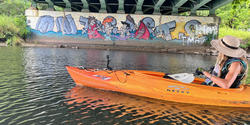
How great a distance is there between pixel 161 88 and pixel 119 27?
18743 millimetres

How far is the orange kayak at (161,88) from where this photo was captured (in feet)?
16.0

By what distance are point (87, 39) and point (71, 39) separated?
2.10m

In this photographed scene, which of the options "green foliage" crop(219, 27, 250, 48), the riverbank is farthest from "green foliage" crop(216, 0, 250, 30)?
the riverbank

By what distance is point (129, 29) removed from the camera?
23.2 m

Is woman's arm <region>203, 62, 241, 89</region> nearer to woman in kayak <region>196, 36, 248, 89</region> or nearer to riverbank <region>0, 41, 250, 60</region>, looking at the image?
woman in kayak <region>196, 36, 248, 89</region>

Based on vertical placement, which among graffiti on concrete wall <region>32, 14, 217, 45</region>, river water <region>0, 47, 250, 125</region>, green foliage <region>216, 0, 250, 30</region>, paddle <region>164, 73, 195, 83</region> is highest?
green foliage <region>216, 0, 250, 30</region>

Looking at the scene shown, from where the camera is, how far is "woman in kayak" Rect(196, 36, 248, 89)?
171 inches

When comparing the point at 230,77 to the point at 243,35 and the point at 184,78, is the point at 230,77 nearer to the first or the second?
the point at 184,78

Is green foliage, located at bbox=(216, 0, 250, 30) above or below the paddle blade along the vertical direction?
above

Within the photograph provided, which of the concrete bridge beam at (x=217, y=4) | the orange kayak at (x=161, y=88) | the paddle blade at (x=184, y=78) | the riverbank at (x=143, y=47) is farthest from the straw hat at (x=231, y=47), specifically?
the riverbank at (x=143, y=47)

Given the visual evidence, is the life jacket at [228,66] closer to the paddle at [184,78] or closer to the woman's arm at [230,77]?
the woman's arm at [230,77]

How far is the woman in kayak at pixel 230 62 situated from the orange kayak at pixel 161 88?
398mm

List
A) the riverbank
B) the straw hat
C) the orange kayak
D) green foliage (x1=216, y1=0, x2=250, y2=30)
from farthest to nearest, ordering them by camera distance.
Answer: green foliage (x1=216, y1=0, x2=250, y2=30)
the riverbank
the orange kayak
the straw hat

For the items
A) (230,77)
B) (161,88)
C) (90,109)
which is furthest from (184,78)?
(90,109)
